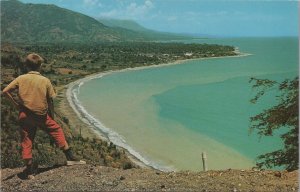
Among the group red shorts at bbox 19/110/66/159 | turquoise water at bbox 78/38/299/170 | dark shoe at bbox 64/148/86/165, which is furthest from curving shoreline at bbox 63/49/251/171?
red shorts at bbox 19/110/66/159

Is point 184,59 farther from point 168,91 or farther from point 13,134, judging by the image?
point 13,134

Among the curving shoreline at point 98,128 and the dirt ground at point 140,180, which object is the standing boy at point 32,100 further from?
the curving shoreline at point 98,128

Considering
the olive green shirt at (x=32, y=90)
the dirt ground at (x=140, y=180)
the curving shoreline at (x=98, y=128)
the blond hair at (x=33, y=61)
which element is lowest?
the curving shoreline at (x=98, y=128)

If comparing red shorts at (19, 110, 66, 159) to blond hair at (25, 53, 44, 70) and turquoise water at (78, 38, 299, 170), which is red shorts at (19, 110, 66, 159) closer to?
blond hair at (25, 53, 44, 70)

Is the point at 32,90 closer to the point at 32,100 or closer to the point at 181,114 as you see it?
the point at 32,100

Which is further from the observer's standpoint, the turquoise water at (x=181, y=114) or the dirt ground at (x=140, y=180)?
the turquoise water at (x=181, y=114)

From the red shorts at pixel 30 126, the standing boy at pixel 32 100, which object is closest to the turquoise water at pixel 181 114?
the red shorts at pixel 30 126
